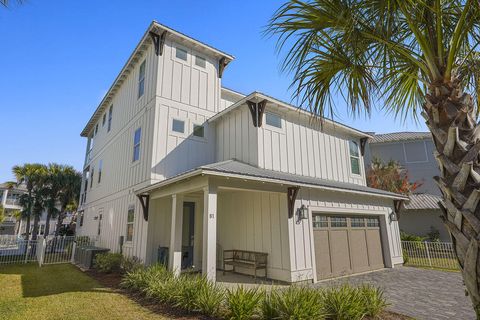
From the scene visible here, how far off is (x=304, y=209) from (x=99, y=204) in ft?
41.3

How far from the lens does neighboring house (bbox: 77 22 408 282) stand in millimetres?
9008

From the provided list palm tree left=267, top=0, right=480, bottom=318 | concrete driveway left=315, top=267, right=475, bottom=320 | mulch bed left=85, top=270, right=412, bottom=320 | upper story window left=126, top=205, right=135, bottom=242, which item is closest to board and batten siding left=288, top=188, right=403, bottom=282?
concrete driveway left=315, top=267, right=475, bottom=320

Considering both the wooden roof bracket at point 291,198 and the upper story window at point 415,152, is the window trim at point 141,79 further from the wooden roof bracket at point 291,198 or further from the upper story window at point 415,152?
the upper story window at point 415,152

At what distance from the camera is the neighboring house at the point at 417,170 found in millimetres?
20683

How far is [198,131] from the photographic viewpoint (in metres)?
11.9

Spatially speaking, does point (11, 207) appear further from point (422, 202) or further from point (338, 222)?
point (422, 202)

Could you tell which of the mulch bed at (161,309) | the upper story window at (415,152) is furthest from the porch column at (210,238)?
the upper story window at (415,152)

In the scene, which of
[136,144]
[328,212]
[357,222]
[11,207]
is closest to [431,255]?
[357,222]

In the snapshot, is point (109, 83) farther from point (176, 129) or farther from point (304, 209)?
point (304, 209)

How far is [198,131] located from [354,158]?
840cm

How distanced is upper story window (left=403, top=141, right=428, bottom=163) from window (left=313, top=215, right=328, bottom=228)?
19135 millimetres

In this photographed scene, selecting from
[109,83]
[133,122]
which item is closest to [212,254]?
[133,122]

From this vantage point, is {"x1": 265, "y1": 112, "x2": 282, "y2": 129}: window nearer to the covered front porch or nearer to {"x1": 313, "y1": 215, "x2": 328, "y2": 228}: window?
the covered front porch

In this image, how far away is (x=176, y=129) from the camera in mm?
11250
